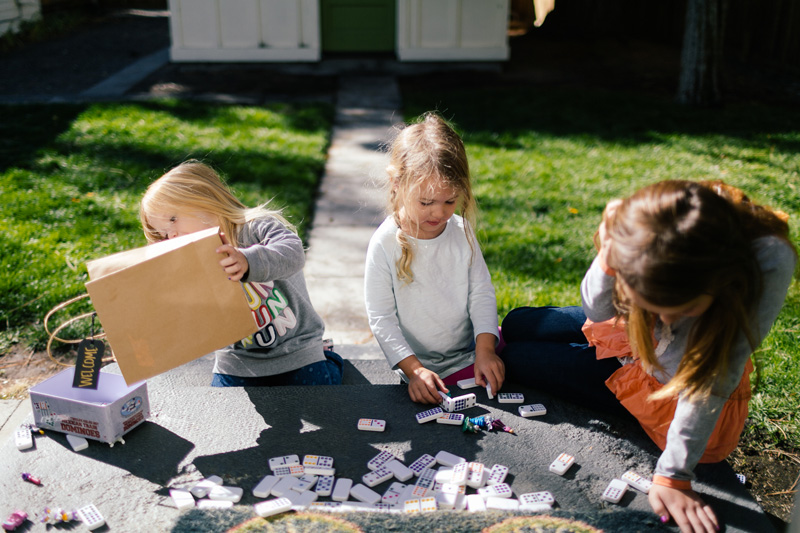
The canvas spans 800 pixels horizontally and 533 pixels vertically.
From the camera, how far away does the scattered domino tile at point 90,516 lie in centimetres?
177

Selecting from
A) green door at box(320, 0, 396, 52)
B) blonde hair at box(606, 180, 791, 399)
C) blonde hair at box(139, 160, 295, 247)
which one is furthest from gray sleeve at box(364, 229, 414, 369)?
green door at box(320, 0, 396, 52)

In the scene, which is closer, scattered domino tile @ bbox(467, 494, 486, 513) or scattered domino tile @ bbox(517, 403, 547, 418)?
scattered domino tile @ bbox(467, 494, 486, 513)

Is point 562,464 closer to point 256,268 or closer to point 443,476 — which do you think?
point 443,476

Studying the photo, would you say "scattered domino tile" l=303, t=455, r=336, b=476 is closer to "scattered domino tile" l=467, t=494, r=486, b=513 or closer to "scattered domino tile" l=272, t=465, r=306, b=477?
"scattered domino tile" l=272, t=465, r=306, b=477

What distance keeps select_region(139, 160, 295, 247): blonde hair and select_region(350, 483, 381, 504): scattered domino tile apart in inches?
37.2

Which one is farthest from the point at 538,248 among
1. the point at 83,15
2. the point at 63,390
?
the point at 83,15

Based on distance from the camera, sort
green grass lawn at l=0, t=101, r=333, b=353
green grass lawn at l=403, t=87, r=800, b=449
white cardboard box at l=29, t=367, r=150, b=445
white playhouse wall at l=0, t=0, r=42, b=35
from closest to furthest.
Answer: white cardboard box at l=29, t=367, r=150, b=445 → green grass lawn at l=403, t=87, r=800, b=449 → green grass lawn at l=0, t=101, r=333, b=353 → white playhouse wall at l=0, t=0, r=42, b=35

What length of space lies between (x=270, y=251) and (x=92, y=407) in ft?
2.35

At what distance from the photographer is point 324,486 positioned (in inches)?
76.9

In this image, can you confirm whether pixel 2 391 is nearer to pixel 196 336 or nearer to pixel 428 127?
pixel 196 336

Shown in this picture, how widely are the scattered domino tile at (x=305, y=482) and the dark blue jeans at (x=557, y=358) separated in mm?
869

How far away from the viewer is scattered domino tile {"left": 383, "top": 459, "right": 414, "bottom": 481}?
6.57 feet

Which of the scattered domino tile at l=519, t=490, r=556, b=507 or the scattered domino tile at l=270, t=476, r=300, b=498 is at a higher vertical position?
the scattered domino tile at l=270, t=476, r=300, b=498

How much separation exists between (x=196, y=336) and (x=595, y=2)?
11.5m
